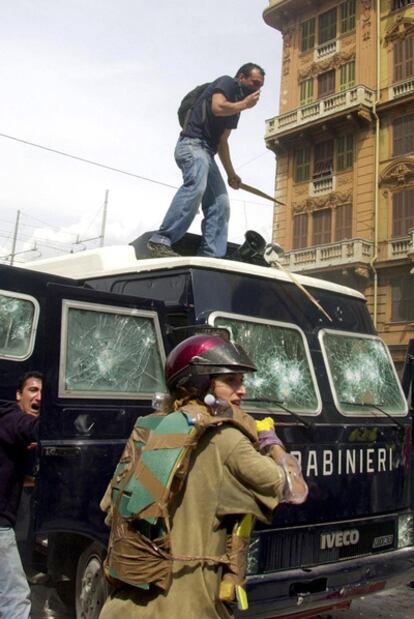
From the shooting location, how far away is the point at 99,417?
12.3 feet

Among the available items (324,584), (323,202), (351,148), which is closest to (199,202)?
(324,584)

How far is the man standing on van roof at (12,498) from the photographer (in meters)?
3.36

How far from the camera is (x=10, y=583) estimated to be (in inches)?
133

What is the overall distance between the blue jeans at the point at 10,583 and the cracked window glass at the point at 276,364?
5.24 ft

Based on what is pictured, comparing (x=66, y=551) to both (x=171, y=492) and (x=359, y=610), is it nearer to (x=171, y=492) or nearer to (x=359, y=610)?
(x=171, y=492)

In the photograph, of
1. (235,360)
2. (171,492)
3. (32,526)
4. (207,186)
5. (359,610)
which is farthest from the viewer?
(207,186)

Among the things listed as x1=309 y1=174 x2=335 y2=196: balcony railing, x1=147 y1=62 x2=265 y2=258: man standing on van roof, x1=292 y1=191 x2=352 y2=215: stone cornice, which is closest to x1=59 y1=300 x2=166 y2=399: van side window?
x1=147 y1=62 x2=265 y2=258: man standing on van roof

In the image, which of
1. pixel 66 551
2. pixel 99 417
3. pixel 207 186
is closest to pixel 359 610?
pixel 66 551

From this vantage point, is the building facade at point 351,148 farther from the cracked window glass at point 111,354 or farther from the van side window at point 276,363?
the cracked window glass at point 111,354

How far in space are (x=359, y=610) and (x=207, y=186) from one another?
3945mm

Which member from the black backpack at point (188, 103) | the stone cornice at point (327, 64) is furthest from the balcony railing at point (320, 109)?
→ the black backpack at point (188, 103)

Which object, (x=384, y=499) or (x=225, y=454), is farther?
(x=384, y=499)

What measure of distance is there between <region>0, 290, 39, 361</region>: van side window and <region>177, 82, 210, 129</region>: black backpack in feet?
7.71

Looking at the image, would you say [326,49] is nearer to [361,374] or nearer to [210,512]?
[361,374]
